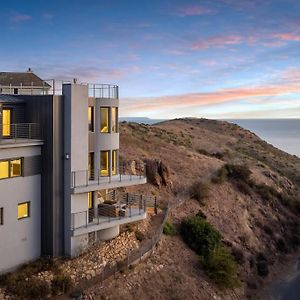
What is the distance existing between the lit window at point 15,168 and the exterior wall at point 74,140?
2814 millimetres

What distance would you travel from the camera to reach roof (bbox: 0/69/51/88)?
3722cm

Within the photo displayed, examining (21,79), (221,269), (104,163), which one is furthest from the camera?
(21,79)

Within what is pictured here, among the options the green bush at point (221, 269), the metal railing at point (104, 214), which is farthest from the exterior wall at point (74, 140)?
the green bush at point (221, 269)

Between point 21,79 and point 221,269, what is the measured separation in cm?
2244

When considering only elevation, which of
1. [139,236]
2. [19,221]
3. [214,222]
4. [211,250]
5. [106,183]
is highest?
[106,183]

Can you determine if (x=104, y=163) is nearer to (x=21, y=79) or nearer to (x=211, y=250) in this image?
(x=211, y=250)

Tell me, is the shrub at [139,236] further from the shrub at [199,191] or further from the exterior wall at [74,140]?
the shrub at [199,191]

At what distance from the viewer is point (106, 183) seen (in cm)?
2930

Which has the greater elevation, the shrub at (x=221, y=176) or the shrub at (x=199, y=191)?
the shrub at (x=221, y=176)

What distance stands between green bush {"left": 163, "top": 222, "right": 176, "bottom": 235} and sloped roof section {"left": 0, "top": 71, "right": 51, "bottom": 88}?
15.2m

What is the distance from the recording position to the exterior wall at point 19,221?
25.8 m

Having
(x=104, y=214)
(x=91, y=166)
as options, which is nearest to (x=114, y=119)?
(x=91, y=166)

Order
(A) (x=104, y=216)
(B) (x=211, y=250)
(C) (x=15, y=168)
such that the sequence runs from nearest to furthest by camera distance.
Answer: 1. (C) (x=15, y=168)
2. (A) (x=104, y=216)
3. (B) (x=211, y=250)

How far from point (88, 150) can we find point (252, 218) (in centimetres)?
2339
